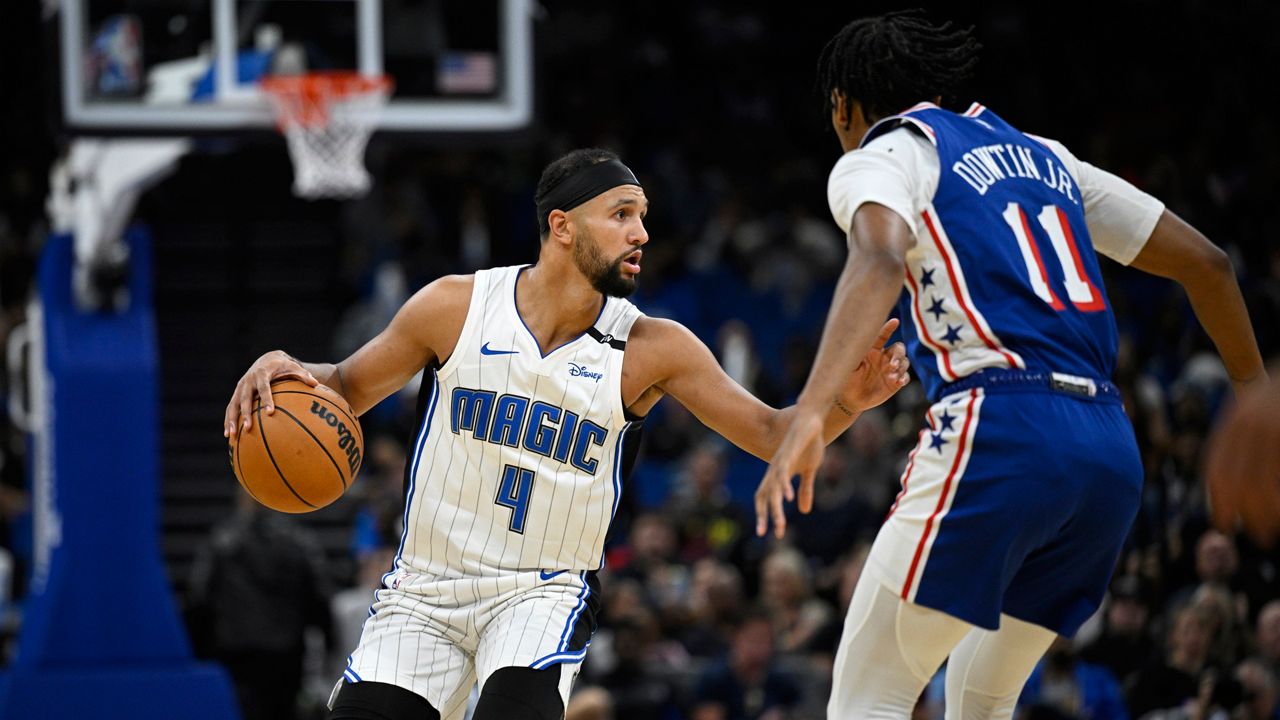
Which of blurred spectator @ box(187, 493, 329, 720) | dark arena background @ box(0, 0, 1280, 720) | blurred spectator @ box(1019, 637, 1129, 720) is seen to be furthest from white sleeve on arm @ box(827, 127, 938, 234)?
blurred spectator @ box(187, 493, 329, 720)

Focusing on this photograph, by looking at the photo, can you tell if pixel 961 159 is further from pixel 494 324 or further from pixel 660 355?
pixel 494 324

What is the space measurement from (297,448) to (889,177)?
6.54 feet

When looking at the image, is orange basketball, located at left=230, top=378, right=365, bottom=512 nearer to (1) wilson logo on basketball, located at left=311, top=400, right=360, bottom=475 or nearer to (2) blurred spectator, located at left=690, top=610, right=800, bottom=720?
(1) wilson logo on basketball, located at left=311, top=400, right=360, bottom=475

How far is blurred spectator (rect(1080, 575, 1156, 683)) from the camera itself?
877cm

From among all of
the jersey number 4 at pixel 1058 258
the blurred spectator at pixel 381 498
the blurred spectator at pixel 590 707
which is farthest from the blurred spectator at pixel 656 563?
the jersey number 4 at pixel 1058 258

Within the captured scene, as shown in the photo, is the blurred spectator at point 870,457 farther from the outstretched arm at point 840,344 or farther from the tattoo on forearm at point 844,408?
the outstretched arm at point 840,344

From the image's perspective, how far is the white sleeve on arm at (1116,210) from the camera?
14.8ft

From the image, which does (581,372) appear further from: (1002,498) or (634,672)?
(634,672)

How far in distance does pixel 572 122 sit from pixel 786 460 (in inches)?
583

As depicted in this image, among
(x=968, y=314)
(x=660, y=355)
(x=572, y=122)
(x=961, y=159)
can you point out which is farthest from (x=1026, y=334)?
(x=572, y=122)

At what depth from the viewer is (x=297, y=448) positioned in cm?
491

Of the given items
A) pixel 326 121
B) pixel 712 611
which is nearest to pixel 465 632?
pixel 326 121

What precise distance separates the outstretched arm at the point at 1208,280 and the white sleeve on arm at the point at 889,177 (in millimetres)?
834

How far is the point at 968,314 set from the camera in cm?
405
